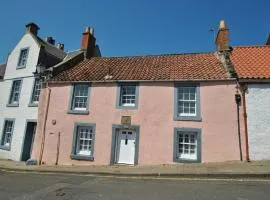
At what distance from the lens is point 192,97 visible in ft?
45.7

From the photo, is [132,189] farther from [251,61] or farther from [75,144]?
[251,61]

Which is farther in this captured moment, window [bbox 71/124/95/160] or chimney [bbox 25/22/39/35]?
chimney [bbox 25/22/39/35]

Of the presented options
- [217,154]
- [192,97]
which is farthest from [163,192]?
[192,97]

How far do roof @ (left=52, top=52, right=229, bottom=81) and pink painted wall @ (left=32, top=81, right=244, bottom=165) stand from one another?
2.13 ft

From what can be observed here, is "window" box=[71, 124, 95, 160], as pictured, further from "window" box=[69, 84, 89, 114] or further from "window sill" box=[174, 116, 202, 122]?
"window sill" box=[174, 116, 202, 122]

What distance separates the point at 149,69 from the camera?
16.1 metres

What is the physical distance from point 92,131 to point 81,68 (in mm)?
5664

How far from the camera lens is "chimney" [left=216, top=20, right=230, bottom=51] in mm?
16344

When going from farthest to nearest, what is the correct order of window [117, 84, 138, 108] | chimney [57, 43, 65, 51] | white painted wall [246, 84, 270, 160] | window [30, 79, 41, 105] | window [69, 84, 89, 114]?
chimney [57, 43, 65, 51], window [30, 79, 41, 105], window [69, 84, 89, 114], window [117, 84, 138, 108], white painted wall [246, 84, 270, 160]

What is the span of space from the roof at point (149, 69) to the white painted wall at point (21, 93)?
2.99 meters

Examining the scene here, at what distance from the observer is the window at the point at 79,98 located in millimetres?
15742

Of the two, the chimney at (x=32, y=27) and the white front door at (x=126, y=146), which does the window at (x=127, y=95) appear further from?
the chimney at (x=32, y=27)

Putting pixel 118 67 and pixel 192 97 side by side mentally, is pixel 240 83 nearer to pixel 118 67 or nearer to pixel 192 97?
pixel 192 97

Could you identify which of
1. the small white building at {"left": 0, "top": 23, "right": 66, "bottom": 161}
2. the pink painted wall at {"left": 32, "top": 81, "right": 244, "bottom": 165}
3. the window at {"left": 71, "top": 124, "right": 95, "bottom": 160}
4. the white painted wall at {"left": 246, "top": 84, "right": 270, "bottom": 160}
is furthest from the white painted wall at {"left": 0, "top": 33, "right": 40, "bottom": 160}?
the white painted wall at {"left": 246, "top": 84, "right": 270, "bottom": 160}
